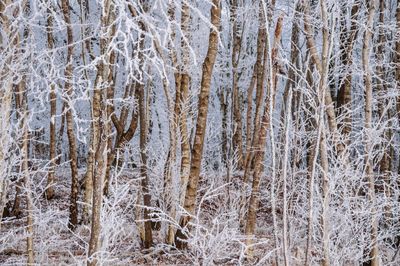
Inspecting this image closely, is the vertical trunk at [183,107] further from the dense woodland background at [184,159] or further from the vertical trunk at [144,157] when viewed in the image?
the vertical trunk at [144,157]

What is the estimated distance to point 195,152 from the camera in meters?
7.20

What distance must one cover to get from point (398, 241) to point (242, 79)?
11832 millimetres

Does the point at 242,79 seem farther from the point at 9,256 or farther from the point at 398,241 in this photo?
the point at 9,256

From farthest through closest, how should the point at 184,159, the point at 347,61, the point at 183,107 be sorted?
the point at 347,61 < the point at 184,159 < the point at 183,107

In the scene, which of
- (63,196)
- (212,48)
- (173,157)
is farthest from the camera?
(63,196)

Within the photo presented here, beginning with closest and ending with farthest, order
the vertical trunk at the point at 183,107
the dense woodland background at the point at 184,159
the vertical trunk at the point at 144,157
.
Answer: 1. the dense woodland background at the point at 184,159
2. the vertical trunk at the point at 144,157
3. the vertical trunk at the point at 183,107

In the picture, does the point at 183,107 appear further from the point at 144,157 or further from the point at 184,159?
the point at 144,157

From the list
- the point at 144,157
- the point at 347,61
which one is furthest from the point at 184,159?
the point at 347,61

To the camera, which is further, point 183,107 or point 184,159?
point 184,159

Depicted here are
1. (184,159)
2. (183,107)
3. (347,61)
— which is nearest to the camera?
(183,107)

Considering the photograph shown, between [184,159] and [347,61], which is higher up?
[347,61]

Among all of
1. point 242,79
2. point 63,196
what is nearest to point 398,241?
point 63,196

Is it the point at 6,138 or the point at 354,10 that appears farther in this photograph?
the point at 354,10

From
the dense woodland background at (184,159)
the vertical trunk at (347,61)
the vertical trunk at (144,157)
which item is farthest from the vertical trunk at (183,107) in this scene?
the vertical trunk at (347,61)
